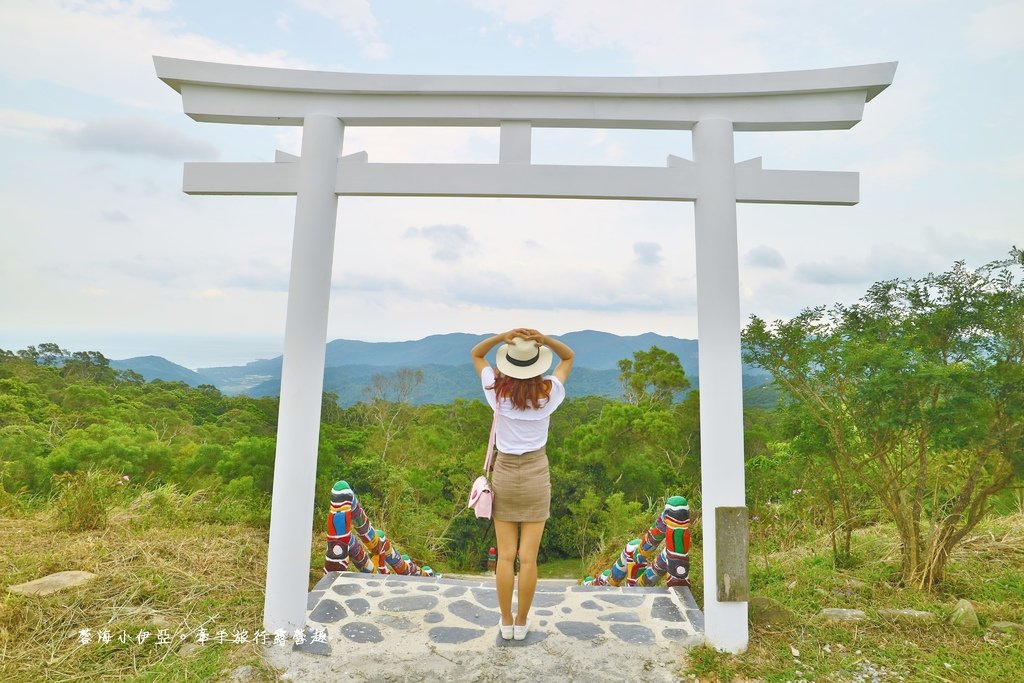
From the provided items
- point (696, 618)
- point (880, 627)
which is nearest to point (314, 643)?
point (696, 618)

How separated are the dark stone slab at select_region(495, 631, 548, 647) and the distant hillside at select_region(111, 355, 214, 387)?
37.1ft

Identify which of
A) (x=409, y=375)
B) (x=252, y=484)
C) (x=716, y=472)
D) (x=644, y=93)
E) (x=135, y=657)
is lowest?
(x=135, y=657)

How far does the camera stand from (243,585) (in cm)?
383

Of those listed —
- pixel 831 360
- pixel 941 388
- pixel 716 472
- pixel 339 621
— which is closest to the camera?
pixel 716 472

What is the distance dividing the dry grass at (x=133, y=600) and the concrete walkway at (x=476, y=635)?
1.27 ft

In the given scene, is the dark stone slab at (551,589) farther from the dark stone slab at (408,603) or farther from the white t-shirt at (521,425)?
the white t-shirt at (521,425)

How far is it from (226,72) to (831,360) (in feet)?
14.0

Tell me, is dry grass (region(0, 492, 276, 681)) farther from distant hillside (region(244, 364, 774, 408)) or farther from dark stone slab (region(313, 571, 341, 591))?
distant hillside (region(244, 364, 774, 408))

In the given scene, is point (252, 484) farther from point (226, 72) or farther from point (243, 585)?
point (226, 72)

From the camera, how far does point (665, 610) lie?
357cm

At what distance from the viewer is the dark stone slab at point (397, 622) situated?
10.8 ft

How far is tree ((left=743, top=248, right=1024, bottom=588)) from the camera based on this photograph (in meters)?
3.62

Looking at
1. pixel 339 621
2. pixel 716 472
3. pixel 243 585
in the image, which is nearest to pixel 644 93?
pixel 716 472

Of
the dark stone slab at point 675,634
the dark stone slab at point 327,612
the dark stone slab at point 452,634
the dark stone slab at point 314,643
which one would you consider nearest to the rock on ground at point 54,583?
the dark stone slab at point 327,612
